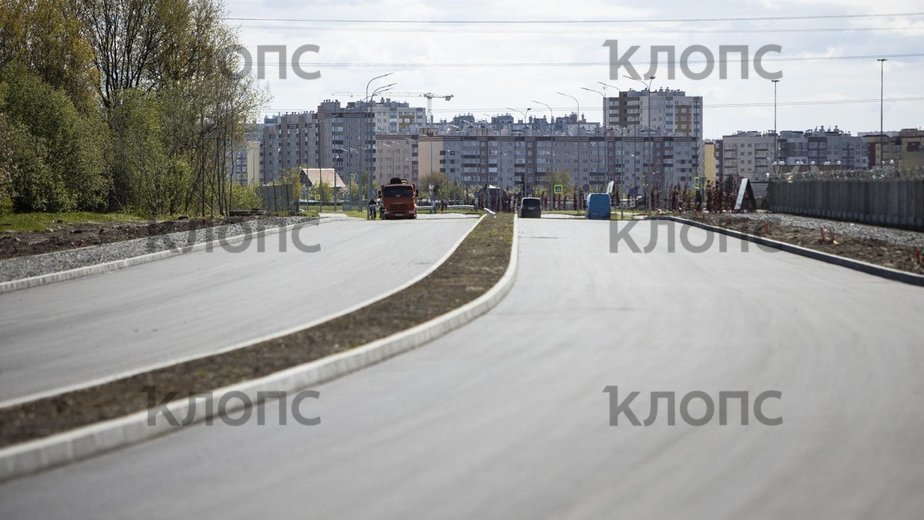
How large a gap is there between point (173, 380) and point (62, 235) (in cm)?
3081

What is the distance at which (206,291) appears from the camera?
21.5 metres

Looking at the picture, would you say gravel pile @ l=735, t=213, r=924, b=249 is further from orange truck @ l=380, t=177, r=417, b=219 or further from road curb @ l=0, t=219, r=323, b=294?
orange truck @ l=380, t=177, r=417, b=219

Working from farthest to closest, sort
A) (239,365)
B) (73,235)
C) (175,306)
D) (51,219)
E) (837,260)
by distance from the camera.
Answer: (51,219), (73,235), (837,260), (175,306), (239,365)

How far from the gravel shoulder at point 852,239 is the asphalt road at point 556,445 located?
12.7 metres

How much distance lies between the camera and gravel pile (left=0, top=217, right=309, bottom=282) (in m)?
25.6

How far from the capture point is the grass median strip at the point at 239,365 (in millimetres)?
8914

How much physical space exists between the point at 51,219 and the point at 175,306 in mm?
33808

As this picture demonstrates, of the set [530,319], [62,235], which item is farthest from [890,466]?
[62,235]

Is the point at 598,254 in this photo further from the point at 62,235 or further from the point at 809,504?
the point at 809,504

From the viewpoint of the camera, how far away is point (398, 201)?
2815 inches

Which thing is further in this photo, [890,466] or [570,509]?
[890,466]

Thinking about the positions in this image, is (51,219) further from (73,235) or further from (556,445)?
(556,445)

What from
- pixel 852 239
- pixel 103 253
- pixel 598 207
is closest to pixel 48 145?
pixel 103 253

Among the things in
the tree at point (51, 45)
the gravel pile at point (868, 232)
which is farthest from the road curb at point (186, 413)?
the tree at point (51, 45)
